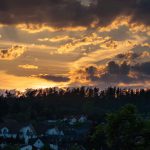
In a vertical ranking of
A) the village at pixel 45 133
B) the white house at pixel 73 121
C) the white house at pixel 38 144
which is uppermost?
the white house at pixel 73 121

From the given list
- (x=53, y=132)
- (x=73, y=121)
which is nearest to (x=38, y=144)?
(x=53, y=132)

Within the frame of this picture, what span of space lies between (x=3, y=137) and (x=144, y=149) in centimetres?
9015

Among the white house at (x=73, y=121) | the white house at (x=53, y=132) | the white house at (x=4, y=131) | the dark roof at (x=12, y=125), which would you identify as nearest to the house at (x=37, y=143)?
the white house at (x=4, y=131)

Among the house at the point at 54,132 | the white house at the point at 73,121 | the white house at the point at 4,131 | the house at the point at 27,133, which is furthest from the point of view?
the white house at the point at 73,121

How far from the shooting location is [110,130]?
41000mm

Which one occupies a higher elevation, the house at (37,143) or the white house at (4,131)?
the white house at (4,131)

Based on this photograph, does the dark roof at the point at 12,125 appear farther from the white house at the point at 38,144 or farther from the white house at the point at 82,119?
the white house at the point at 82,119

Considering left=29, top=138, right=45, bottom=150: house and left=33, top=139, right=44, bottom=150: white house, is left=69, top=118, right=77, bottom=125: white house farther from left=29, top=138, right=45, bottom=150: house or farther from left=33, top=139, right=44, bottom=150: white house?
left=33, top=139, right=44, bottom=150: white house

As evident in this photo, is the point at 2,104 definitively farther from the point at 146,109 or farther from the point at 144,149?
the point at 144,149

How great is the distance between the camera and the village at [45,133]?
402 ft

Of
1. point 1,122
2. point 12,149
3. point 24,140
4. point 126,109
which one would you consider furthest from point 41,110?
point 126,109

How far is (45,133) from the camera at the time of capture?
142m

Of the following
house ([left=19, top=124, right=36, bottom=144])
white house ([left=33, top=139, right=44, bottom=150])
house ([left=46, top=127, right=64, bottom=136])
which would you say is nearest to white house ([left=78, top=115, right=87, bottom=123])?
house ([left=46, top=127, right=64, bottom=136])

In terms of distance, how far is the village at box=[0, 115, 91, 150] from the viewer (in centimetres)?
12249
